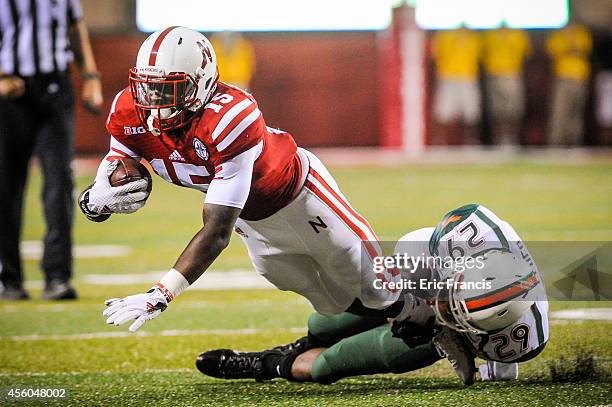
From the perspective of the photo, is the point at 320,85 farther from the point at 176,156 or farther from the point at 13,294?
the point at 176,156

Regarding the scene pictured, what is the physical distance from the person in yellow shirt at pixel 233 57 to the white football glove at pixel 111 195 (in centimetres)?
1039

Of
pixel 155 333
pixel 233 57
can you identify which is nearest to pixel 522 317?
pixel 155 333

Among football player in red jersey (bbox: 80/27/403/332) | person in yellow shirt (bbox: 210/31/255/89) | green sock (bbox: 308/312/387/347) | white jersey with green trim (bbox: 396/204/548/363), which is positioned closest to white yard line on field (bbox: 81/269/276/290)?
green sock (bbox: 308/312/387/347)

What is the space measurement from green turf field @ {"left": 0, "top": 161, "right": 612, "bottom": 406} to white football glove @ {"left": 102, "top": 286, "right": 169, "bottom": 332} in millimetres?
381

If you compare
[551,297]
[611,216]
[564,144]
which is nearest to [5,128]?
[551,297]

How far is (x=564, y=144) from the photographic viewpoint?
557 inches

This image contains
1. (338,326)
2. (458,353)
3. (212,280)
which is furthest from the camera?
(212,280)

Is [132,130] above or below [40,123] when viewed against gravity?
above

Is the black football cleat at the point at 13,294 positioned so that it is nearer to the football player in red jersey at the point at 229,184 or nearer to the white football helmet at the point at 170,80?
the football player in red jersey at the point at 229,184

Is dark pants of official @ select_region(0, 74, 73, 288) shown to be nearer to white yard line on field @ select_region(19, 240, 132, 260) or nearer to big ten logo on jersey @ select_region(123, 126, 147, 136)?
white yard line on field @ select_region(19, 240, 132, 260)

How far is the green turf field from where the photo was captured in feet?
10.8

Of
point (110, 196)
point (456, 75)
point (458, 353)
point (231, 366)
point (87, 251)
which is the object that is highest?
point (110, 196)

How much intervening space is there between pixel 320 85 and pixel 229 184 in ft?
37.2

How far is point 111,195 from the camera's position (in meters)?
3.41
